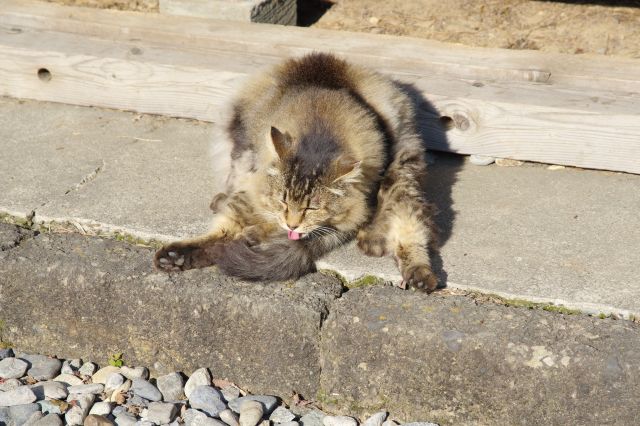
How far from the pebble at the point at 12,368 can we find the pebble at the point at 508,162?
2.50 meters

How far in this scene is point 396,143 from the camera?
388 cm

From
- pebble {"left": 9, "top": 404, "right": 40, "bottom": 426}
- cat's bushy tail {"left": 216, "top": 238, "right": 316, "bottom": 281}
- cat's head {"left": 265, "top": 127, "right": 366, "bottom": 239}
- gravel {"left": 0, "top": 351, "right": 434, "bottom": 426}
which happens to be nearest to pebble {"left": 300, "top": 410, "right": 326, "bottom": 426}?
gravel {"left": 0, "top": 351, "right": 434, "bottom": 426}

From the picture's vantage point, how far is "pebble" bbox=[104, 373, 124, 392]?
331 cm

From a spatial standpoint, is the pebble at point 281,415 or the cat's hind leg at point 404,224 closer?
the pebble at point 281,415

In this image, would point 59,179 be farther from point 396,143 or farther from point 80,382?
point 396,143

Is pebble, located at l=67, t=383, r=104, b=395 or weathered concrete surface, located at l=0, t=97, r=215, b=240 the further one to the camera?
weathered concrete surface, located at l=0, t=97, r=215, b=240

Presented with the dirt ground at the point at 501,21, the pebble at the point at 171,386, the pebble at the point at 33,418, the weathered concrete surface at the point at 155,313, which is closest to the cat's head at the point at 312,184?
the weathered concrete surface at the point at 155,313

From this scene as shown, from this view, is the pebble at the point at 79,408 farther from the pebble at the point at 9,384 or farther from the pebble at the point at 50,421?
the pebble at the point at 9,384

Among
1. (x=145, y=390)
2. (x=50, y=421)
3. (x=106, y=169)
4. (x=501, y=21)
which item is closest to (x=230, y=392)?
(x=145, y=390)

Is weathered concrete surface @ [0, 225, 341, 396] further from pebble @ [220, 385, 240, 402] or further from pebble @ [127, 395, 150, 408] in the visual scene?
pebble @ [127, 395, 150, 408]

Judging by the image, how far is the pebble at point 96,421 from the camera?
10.1 feet

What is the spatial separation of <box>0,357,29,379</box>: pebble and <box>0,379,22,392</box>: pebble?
0.05 metres

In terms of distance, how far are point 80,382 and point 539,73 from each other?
107 inches

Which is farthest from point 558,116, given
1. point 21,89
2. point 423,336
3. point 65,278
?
point 21,89
